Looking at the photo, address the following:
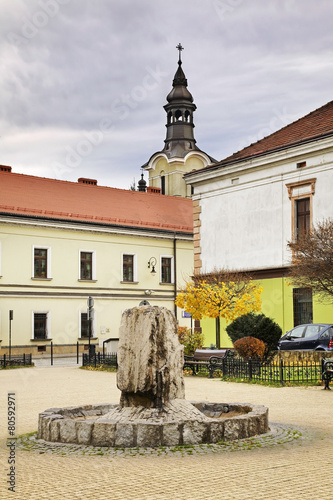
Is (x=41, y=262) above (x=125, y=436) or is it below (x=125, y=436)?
above

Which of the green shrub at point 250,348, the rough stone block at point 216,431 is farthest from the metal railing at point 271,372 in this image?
the rough stone block at point 216,431

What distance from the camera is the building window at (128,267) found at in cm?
4262

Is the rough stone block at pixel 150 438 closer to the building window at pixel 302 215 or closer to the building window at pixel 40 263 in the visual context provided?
the building window at pixel 302 215

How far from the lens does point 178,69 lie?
201 feet

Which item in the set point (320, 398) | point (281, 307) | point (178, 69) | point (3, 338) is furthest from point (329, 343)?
point (178, 69)

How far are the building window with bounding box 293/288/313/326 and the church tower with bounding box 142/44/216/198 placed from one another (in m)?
28.4

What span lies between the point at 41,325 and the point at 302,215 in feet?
55.5

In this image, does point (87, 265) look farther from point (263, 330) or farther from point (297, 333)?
point (297, 333)

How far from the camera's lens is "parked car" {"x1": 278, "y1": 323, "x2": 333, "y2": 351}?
2253cm

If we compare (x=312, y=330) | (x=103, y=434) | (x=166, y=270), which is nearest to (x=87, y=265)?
(x=166, y=270)

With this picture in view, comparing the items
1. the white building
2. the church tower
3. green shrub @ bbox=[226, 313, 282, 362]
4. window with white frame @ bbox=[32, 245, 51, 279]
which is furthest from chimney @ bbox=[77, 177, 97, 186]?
green shrub @ bbox=[226, 313, 282, 362]

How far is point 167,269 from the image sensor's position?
1757 inches

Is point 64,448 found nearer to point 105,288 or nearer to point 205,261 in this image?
point 205,261

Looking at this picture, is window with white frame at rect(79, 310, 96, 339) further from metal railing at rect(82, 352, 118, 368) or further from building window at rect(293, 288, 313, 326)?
building window at rect(293, 288, 313, 326)
